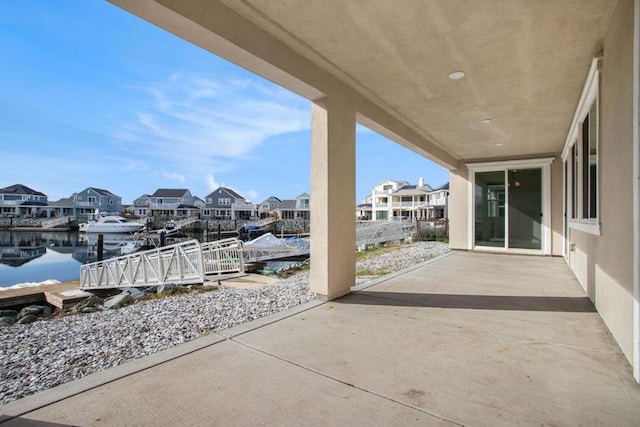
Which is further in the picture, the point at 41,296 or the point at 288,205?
the point at 288,205

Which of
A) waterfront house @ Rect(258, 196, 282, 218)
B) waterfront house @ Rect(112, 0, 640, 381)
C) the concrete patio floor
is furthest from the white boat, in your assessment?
the concrete patio floor

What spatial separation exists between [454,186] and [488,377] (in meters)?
7.87

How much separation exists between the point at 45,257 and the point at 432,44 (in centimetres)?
2782

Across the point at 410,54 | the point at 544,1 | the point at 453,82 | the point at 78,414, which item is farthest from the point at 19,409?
the point at 453,82

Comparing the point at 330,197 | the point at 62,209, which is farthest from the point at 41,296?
the point at 62,209

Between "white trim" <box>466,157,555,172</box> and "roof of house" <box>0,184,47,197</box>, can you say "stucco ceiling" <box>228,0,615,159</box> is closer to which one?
"white trim" <box>466,157,555,172</box>

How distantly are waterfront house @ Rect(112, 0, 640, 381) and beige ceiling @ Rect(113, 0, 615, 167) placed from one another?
0.02 m

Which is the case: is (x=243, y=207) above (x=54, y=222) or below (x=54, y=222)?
above

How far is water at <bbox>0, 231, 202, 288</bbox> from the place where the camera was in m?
15.4

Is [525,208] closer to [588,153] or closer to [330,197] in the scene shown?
[588,153]

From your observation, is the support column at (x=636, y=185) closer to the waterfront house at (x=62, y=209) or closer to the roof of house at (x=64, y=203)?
the waterfront house at (x=62, y=209)

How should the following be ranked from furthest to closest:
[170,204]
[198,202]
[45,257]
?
[198,202]
[170,204]
[45,257]

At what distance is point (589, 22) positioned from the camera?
2693 mm

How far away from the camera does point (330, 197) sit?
3.69 metres
